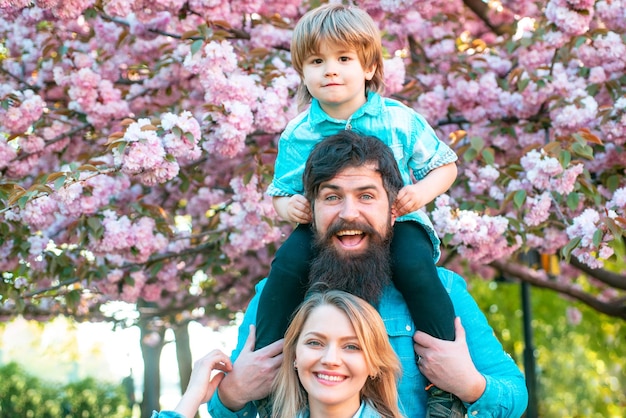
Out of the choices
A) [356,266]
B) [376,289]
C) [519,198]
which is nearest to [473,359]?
[376,289]

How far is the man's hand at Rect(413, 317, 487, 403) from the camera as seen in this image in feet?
9.55

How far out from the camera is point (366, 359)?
2832 mm

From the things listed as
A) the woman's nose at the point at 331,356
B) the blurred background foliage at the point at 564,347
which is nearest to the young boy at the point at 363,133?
the woman's nose at the point at 331,356

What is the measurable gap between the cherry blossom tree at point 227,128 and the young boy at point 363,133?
4.52 feet

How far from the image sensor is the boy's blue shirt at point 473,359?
3.00 meters

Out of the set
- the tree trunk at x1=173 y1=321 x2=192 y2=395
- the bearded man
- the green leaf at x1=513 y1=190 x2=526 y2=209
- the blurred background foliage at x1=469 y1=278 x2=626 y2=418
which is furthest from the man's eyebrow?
the tree trunk at x1=173 y1=321 x2=192 y2=395

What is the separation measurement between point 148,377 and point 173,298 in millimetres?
3481

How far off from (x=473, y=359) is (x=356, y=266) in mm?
569

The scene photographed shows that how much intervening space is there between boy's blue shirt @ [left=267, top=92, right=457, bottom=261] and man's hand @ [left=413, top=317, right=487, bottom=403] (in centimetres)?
36

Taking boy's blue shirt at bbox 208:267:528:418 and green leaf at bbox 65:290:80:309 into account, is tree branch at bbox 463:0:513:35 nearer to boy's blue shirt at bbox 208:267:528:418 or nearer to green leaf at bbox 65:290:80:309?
green leaf at bbox 65:290:80:309

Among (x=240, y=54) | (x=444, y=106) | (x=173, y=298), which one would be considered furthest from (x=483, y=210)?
(x=173, y=298)

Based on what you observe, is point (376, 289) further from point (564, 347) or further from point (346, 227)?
point (564, 347)

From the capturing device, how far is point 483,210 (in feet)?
16.6

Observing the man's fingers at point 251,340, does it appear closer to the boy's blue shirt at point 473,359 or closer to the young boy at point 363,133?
the young boy at point 363,133
